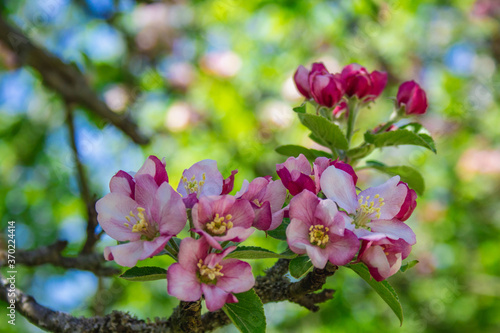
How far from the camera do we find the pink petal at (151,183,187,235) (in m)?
0.81

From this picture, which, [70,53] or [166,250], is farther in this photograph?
[70,53]

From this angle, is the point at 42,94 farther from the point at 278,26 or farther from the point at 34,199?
the point at 278,26

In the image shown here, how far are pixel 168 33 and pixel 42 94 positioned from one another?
131cm

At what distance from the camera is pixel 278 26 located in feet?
10.7

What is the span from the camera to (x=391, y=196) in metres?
0.91

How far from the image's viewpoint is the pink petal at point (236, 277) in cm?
81

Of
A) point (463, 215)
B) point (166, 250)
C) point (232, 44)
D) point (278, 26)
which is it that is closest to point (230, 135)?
point (278, 26)

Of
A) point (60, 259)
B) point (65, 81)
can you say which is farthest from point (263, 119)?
point (60, 259)

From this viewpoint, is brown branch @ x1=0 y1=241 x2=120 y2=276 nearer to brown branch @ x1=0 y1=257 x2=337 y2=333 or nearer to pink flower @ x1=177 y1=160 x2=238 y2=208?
brown branch @ x1=0 y1=257 x2=337 y2=333

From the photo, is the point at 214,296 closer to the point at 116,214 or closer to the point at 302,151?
the point at 116,214

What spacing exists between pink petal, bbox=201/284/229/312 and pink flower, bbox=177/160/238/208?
0.60 ft

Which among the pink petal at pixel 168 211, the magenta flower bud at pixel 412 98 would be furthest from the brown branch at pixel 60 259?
the magenta flower bud at pixel 412 98

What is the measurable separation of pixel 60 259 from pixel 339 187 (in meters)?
1.02

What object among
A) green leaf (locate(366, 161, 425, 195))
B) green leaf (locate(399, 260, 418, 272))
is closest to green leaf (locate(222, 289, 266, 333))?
green leaf (locate(399, 260, 418, 272))
